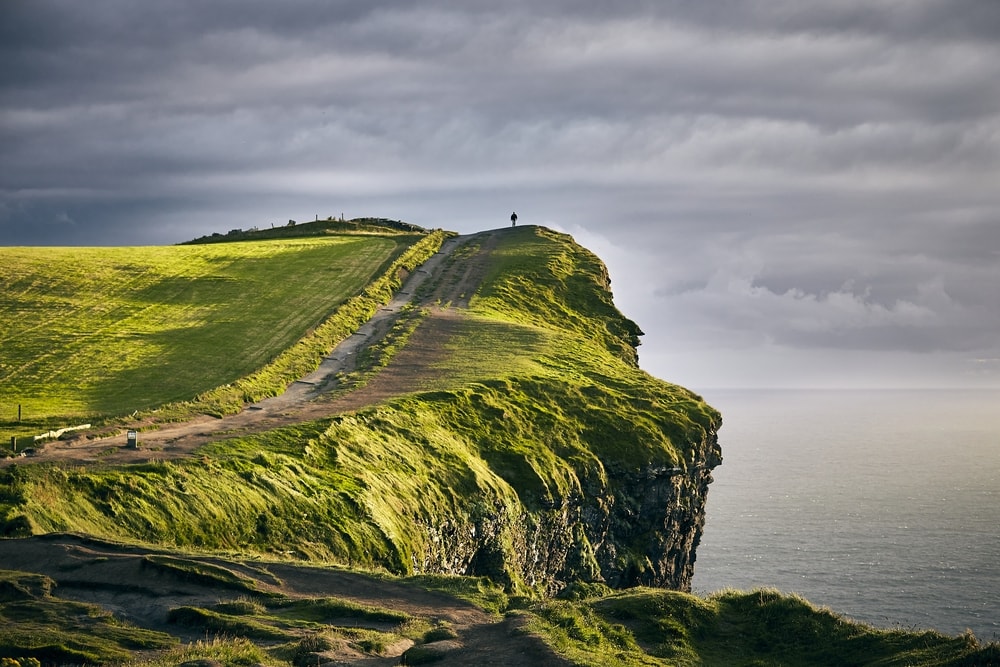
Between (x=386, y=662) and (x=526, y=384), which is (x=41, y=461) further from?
(x=526, y=384)

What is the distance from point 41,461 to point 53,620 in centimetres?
1997

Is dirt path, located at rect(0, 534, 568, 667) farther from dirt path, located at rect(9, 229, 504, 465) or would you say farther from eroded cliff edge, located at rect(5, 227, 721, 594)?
dirt path, located at rect(9, 229, 504, 465)

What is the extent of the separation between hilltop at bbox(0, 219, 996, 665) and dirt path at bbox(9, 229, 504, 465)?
36 cm

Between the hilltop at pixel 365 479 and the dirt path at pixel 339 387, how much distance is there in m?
0.36

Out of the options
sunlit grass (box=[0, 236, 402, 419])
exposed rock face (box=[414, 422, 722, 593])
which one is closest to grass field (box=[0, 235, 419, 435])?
sunlit grass (box=[0, 236, 402, 419])

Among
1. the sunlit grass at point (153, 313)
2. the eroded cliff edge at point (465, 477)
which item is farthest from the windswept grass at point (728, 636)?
the sunlit grass at point (153, 313)

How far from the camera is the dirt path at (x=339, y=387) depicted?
50.8 meters

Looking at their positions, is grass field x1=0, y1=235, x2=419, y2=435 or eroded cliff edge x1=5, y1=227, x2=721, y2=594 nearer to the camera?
eroded cliff edge x1=5, y1=227, x2=721, y2=594

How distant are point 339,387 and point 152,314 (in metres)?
28.3

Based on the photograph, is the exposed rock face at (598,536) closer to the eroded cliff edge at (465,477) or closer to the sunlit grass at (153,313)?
the eroded cliff edge at (465,477)

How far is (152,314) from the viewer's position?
303 ft

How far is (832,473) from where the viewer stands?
598ft

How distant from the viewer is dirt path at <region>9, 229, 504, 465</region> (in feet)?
167

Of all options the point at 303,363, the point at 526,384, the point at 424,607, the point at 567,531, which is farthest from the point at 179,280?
the point at 424,607
